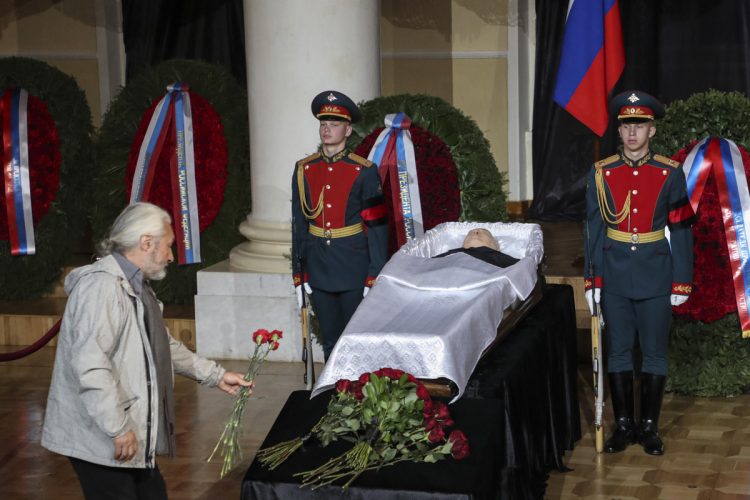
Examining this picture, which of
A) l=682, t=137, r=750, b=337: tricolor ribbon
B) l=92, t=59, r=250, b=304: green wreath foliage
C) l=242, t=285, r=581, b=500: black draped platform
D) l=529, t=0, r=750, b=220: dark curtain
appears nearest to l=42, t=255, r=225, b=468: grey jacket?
l=242, t=285, r=581, b=500: black draped platform

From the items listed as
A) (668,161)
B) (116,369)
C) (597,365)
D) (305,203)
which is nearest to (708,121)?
(668,161)

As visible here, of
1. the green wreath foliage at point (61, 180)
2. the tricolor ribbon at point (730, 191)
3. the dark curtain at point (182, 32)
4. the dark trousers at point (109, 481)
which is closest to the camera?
the dark trousers at point (109, 481)

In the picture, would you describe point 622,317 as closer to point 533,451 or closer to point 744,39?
point 533,451

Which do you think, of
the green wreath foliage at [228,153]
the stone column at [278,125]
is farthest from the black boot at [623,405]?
the green wreath foliage at [228,153]

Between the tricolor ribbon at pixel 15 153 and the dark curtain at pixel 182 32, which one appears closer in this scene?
the tricolor ribbon at pixel 15 153

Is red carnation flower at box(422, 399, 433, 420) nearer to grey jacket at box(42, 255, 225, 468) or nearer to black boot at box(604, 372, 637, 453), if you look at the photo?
grey jacket at box(42, 255, 225, 468)

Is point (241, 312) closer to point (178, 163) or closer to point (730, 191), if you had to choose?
point (178, 163)

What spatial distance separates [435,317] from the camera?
4.91 metres

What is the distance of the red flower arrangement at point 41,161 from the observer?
8.45 m

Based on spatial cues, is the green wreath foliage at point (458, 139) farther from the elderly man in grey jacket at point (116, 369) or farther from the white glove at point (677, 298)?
the elderly man in grey jacket at point (116, 369)

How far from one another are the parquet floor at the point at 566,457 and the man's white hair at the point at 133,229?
180 centimetres

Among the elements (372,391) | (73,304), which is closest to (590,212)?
(372,391)

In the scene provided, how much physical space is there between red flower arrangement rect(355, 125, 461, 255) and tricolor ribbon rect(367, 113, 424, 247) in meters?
0.08

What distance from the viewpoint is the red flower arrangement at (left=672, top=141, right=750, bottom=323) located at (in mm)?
6492
